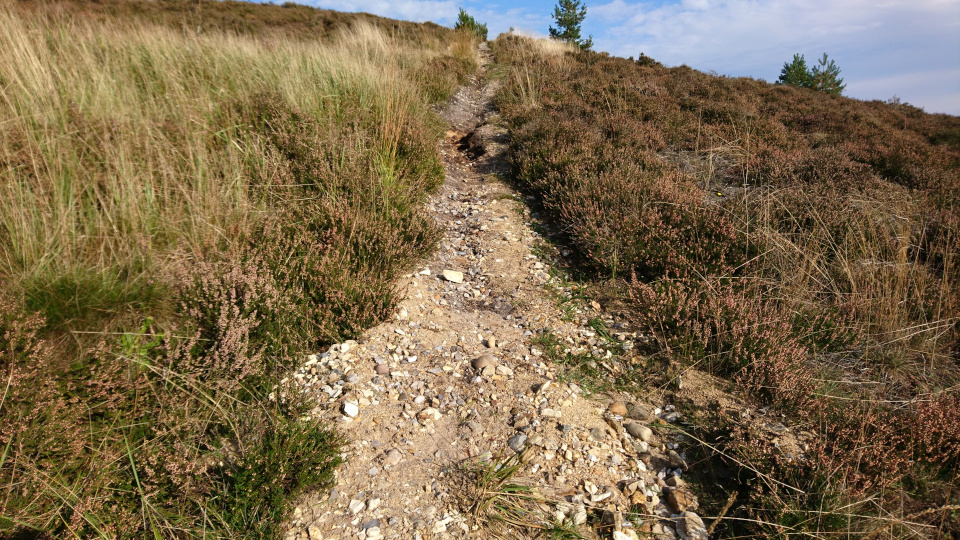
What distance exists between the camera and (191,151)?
13.1 ft

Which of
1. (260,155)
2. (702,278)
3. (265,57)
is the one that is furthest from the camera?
(265,57)

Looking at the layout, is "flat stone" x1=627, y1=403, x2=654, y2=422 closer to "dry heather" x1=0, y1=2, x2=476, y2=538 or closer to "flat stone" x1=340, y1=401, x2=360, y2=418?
"flat stone" x1=340, y1=401, x2=360, y2=418

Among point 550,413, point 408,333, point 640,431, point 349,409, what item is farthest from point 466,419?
point 640,431

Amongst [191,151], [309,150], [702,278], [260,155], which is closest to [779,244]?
[702,278]

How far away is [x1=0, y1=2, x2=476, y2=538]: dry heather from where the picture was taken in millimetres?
2143

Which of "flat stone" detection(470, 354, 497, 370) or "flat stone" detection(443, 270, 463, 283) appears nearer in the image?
"flat stone" detection(470, 354, 497, 370)

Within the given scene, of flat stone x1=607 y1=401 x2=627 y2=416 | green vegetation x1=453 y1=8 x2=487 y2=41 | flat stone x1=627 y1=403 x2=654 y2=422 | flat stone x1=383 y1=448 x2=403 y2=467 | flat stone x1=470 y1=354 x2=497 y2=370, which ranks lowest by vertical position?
flat stone x1=383 y1=448 x2=403 y2=467

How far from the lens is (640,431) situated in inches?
114

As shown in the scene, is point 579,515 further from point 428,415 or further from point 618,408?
point 428,415

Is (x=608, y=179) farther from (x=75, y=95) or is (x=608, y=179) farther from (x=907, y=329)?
(x=75, y=95)

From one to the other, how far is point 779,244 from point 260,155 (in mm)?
4798

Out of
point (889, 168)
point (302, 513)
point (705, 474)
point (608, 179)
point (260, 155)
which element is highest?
point (889, 168)

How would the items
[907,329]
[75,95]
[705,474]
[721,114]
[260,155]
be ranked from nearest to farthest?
[705,474], [907,329], [75,95], [260,155], [721,114]

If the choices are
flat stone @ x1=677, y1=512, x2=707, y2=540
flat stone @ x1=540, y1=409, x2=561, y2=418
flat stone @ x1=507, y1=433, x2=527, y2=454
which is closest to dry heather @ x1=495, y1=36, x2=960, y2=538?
flat stone @ x1=677, y1=512, x2=707, y2=540
